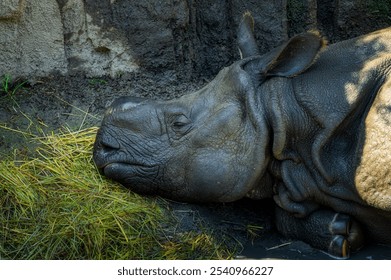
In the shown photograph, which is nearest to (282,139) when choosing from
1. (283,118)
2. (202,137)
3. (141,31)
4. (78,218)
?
(283,118)

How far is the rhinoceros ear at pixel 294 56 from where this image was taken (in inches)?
216

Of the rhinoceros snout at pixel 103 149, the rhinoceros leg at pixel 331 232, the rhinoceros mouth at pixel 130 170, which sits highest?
the rhinoceros snout at pixel 103 149

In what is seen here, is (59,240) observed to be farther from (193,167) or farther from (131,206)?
(193,167)

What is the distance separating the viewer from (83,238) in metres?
5.28

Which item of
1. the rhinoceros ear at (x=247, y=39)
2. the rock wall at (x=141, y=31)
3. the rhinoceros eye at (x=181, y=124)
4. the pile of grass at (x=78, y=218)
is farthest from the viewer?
the rock wall at (x=141, y=31)

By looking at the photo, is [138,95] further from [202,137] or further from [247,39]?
[202,137]

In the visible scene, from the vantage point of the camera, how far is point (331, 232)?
18.2 ft

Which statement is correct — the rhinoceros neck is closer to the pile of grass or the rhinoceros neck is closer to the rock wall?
the pile of grass

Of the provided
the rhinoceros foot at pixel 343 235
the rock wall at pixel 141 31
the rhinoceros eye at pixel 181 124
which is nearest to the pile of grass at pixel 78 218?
the rhinoceros eye at pixel 181 124

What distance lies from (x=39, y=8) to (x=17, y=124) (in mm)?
765

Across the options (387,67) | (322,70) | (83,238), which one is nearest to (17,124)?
(83,238)

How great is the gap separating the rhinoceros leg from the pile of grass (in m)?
0.52

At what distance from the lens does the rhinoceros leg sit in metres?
5.52

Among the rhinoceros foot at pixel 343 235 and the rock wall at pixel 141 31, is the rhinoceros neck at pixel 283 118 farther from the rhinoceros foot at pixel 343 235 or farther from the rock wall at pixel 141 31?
the rock wall at pixel 141 31
